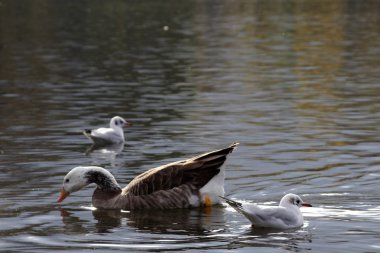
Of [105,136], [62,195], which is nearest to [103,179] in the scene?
[62,195]

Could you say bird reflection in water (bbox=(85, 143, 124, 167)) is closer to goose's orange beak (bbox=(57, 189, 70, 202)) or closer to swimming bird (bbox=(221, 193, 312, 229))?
goose's orange beak (bbox=(57, 189, 70, 202))

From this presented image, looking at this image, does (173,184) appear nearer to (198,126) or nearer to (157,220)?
(157,220)

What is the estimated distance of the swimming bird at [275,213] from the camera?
14.7 metres

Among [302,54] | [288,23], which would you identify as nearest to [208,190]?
[302,54]

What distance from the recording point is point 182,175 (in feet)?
54.8

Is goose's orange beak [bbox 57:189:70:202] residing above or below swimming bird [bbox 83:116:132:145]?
below

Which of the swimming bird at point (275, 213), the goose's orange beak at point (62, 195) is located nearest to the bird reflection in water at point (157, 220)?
the goose's orange beak at point (62, 195)

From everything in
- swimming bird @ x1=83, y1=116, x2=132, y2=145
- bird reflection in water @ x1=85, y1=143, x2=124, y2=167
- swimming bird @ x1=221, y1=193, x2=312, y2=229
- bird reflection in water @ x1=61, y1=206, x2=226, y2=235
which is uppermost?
swimming bird @ x1=83, y1=116, x2=132, y2=145

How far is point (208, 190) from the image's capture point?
55.0 ft

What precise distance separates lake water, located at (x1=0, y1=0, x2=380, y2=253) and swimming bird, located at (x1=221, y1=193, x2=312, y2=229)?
0.67ft

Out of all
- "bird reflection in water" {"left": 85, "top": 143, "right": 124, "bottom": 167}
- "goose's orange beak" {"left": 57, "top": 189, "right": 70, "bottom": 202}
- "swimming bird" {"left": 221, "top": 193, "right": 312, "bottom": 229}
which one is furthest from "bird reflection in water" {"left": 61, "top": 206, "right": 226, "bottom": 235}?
"bird reflection in water" {"left": 85, "top": 143, "right": 124, "bottom": 167}

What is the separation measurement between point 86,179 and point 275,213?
4.06m

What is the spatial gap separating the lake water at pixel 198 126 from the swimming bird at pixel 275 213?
205 mm

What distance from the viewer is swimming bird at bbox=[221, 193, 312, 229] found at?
1466 centimetres
